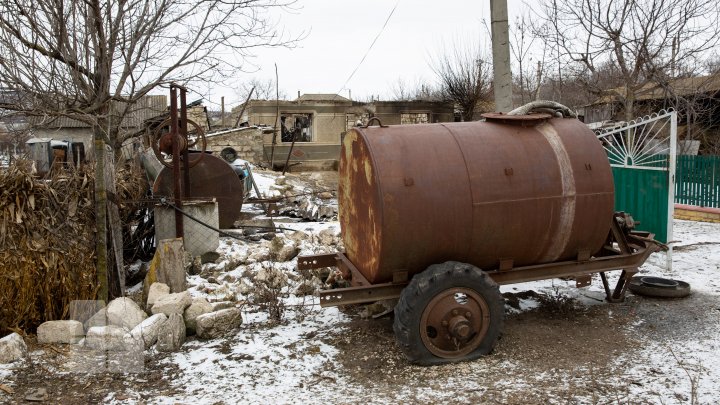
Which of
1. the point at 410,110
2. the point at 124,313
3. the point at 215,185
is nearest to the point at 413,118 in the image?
the point at 410,110

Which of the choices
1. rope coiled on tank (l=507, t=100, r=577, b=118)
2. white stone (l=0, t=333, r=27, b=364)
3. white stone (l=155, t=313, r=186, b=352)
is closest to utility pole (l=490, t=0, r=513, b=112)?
rope coiled on tank (l=507, t=100, r=577, b=118)

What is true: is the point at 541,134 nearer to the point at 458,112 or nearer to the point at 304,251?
the point at 304,251

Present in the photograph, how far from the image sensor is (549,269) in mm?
4930

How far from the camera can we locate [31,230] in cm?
513

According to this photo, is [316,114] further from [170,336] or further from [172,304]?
[170,336]

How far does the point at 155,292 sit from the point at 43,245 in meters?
1.09

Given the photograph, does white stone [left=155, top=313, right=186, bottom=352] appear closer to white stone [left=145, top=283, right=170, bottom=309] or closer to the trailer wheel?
white stone [left=145, top=283, right=170, bottom=309]

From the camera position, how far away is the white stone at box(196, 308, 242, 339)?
4930 mm

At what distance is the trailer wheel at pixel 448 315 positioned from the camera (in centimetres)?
427

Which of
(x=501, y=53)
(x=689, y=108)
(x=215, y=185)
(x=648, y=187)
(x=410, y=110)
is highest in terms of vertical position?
(x=410, y=110)

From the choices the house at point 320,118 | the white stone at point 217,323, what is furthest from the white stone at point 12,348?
the house at point 320,118

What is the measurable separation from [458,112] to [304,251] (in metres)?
20.4

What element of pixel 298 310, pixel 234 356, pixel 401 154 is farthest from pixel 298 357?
pixel 401 154

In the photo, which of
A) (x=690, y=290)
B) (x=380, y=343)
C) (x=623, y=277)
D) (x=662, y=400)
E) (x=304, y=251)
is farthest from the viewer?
(x=304, y=251)
